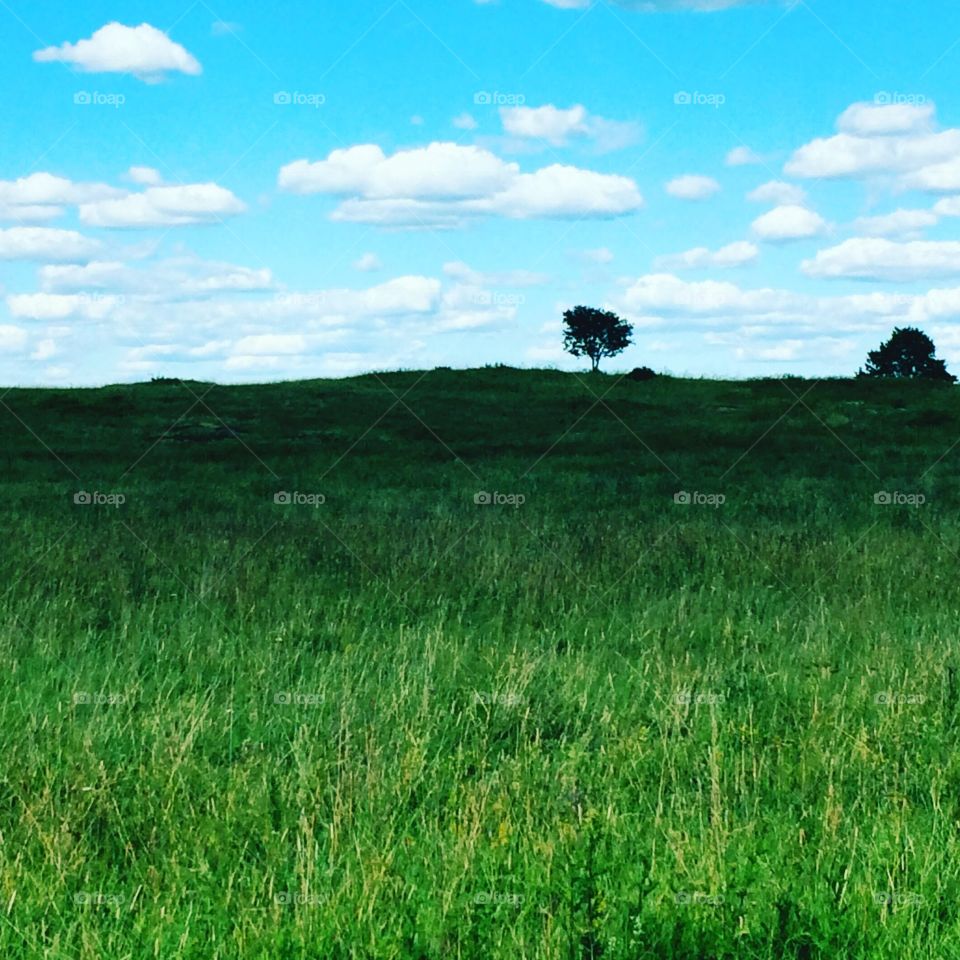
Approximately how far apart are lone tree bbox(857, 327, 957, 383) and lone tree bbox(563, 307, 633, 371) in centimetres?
1864

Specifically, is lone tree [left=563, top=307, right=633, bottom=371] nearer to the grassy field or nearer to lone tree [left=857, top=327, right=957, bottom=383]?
lone tree [left=857, top=327, right=957, bottom=383]

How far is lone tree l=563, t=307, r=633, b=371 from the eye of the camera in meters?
84.0

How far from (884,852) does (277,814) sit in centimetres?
263

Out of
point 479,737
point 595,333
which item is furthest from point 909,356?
point 479,737

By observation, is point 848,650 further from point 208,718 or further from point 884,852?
point 208,718

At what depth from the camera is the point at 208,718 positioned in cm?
604

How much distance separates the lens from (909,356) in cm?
7862

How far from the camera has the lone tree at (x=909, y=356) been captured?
77000 millimetres

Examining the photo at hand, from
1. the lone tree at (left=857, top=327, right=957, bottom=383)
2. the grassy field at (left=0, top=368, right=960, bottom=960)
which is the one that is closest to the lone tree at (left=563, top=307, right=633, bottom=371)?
the lone tree at (left=857, top=327, right=957, bottom=383)

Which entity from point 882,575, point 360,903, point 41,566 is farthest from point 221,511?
point 360,903

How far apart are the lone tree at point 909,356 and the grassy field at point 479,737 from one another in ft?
222

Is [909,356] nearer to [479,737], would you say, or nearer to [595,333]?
[595,333]

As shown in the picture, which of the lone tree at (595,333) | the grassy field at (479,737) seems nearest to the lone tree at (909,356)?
the lone tree at (595,333)

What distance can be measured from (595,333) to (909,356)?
77.6 feet
